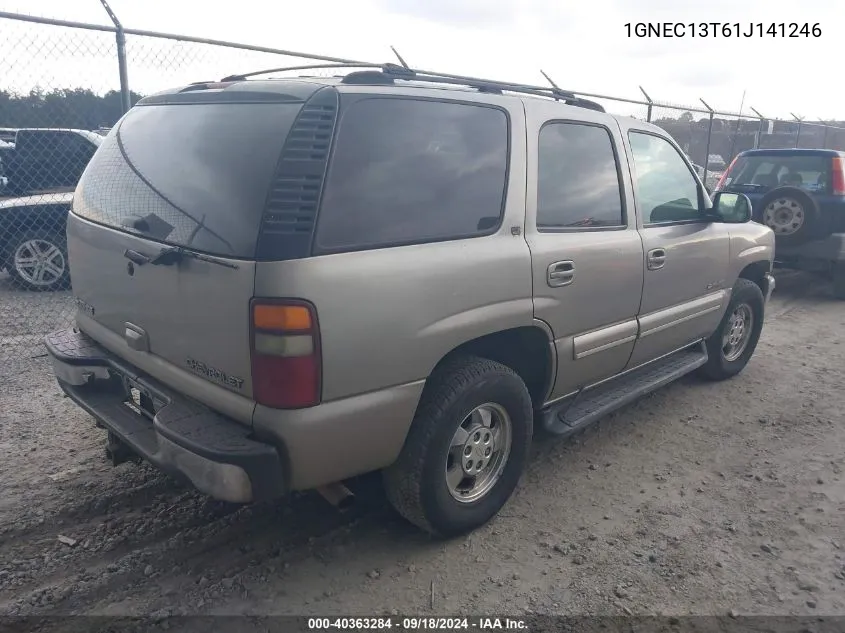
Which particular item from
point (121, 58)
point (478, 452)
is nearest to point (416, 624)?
point (478, 452)

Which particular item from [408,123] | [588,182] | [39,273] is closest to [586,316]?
[588,182]

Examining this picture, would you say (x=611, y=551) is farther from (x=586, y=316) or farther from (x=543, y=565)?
(x=586, y=316)

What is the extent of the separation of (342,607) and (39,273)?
629cm

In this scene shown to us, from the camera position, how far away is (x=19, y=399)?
4320 mm

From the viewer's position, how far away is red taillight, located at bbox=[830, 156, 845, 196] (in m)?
7.52

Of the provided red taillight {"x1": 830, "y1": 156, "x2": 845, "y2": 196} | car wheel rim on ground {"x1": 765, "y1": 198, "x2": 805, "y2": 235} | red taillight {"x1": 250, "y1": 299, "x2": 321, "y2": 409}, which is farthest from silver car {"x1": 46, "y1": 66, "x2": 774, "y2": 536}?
red taillight {"x1": 830, "y1": 156, "x2": 845, "y2": 196}

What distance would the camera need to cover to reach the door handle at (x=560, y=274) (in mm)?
3066

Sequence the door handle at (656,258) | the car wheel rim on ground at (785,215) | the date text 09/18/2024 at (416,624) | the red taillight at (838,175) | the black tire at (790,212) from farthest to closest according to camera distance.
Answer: the red taillight at (838,175)
the car wheel rim on ground at (785,215)
the black tire at (790,212)
the door handle at (656,258)
the date text 09/18/2024 at (416,624)

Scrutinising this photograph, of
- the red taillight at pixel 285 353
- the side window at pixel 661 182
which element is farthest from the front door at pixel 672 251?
the red taillight at pixel 285 353

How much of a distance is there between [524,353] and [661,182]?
161cm

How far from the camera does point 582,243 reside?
327cm

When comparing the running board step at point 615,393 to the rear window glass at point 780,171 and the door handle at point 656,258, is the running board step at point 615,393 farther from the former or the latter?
the rear window glass at point 780,171

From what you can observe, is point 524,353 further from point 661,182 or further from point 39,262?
point 39,262

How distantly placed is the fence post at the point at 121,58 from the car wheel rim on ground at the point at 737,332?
4.88 metres
